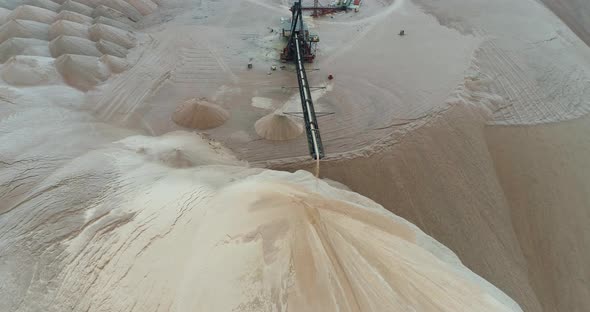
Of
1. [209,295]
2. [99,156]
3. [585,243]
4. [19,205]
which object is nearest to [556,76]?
[585,243]

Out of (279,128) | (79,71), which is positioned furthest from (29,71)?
(279,128)

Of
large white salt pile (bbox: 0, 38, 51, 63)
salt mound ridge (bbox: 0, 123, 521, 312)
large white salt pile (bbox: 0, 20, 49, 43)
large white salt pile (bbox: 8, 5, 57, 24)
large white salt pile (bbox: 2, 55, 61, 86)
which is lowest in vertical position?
salt mound ridge (bbox: 0, 123, 521, 312)

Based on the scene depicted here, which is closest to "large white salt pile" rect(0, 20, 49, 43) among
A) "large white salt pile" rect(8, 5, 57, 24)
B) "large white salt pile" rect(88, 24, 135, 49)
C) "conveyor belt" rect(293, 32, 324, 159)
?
"large white salt pile" rect(8, 5, 57, 24)

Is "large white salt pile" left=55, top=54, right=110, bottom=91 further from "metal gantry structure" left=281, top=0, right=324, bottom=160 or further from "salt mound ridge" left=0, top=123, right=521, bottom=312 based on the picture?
"metal gantry structure" left=281, top=0, right=324, bottom=160

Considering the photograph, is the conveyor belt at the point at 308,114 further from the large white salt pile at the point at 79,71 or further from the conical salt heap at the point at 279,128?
the large white salt pile at the point at 79,71

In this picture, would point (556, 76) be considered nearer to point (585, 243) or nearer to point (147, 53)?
point (585, 243)

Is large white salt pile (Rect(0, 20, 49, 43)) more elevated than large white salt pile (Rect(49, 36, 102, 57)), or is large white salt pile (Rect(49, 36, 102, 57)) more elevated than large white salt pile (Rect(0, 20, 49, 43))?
large white salt pile (Rect(0, 20, 49, 43))

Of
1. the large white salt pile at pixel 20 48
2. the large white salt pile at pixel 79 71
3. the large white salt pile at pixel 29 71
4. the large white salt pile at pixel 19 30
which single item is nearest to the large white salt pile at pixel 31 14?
the large white salt pile at pixel 19 30

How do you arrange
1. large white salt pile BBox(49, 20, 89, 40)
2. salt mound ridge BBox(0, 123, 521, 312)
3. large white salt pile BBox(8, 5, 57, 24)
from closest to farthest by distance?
salt mound ridge BBox(0, 123, 521, 312)
large white salt pile BBox(49, 20, 89, 40)
large white salt pile BBox(8, 5, 57, 24)
